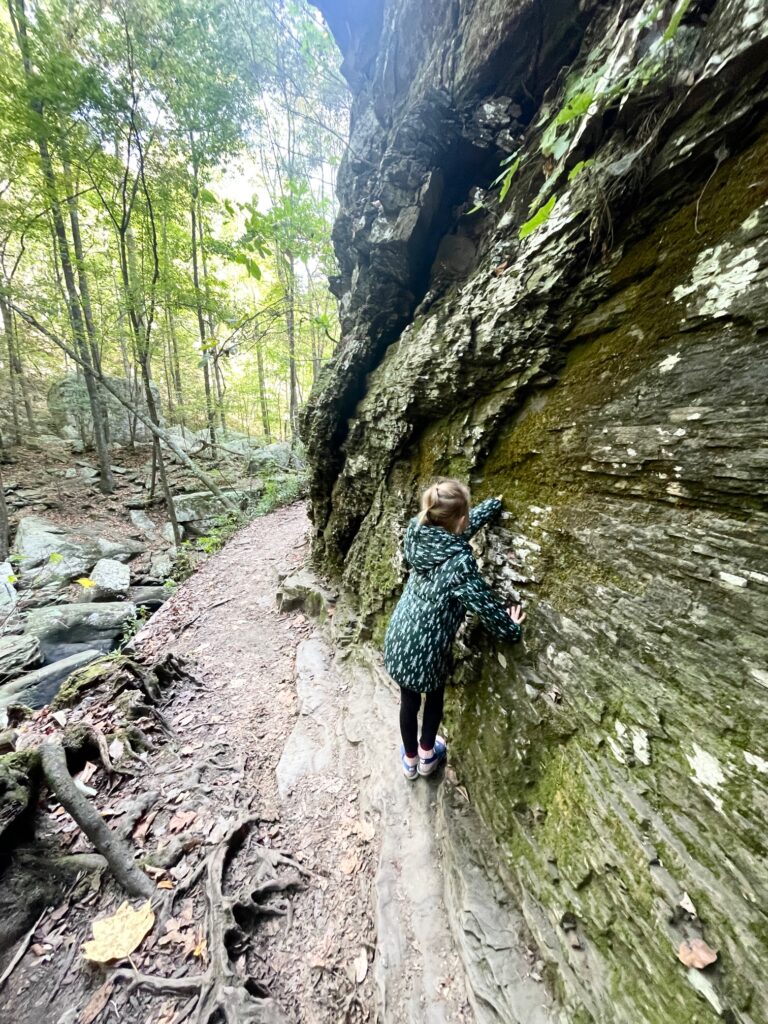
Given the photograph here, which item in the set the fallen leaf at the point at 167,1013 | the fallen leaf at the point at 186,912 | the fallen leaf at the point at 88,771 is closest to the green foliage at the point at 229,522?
Answer: the fallen leaf at the point at 88,771

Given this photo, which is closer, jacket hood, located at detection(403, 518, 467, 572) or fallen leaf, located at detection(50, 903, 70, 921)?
fallen leaf, located at detection(50, 903, 70, 921)

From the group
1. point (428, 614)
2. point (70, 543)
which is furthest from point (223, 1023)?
point (70, 543)

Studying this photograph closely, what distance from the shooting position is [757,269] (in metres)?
1.68

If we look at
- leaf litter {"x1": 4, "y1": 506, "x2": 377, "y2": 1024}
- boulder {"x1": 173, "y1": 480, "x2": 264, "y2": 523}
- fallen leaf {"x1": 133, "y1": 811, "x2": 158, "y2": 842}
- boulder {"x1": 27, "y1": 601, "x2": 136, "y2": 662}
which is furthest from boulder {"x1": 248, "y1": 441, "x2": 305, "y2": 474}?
fallen leaf {"x1": 133, "y1": 811, "x2": 158, "y2": 842}

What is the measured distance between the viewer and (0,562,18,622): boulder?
8.65 meters

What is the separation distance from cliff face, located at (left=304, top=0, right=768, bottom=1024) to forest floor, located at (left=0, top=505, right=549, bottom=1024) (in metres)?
0.82

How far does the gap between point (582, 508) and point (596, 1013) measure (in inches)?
101

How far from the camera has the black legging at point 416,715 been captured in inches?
122

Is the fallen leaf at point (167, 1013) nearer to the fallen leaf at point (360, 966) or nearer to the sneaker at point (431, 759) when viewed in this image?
the fallen leaf at point (360, 966)

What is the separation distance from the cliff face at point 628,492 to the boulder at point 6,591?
10.9 meters

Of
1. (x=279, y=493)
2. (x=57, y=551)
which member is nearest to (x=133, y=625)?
(x=57, y=551)

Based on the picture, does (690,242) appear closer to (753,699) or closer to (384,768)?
(753,699)

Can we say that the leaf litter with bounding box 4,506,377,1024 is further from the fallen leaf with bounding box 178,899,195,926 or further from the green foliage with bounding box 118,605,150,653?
the green foliage with bounding box 118,605,150,653

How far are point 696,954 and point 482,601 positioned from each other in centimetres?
172
